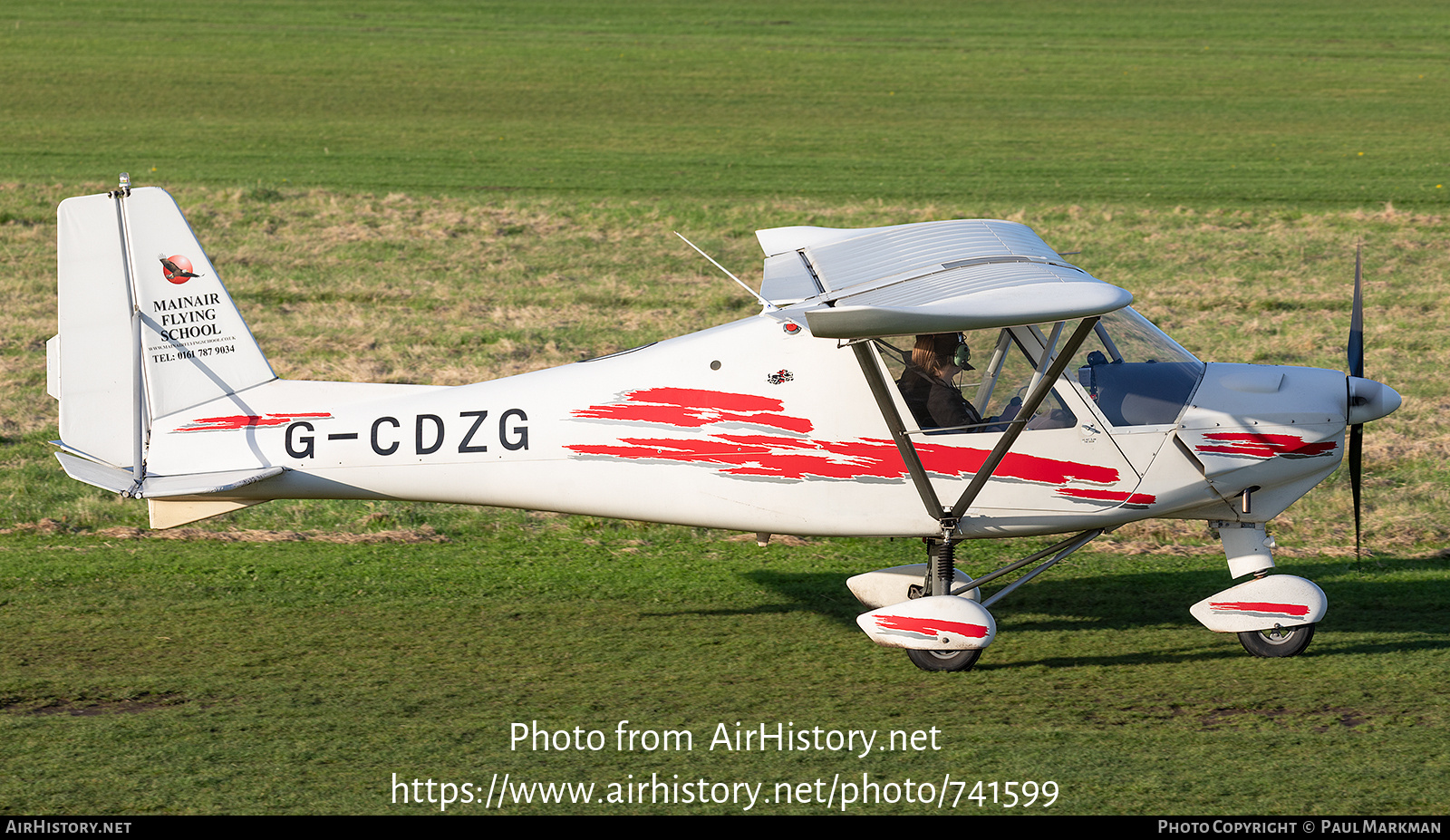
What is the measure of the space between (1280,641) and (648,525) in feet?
15.1

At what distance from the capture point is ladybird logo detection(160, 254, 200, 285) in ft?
26.7

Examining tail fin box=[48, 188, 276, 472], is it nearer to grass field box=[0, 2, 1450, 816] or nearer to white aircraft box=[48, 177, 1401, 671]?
white aircraft box=[48, 177, 1401, 671]

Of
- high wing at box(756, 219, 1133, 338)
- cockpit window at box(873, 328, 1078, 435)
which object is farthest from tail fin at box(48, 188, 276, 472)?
cockpit window at box(873, 328, 1078, 435)

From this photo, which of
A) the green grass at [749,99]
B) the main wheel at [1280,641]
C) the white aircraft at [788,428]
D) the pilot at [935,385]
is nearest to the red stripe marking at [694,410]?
the white aircraft at [788,428]

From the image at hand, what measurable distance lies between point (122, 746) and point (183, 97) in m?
31.6

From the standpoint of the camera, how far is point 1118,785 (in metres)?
6.32

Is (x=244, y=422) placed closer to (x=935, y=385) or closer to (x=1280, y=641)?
(x=935, y=385)

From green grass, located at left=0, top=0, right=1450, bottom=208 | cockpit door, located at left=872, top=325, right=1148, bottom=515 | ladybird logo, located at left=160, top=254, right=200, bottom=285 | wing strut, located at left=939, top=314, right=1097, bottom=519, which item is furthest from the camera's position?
green grass, located at left=0, top=0, right=1450, bottom=208

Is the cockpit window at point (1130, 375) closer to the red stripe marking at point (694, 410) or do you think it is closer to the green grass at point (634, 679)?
the green grass at point (634, 679)

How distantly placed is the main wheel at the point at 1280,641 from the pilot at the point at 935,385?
202 centimetres

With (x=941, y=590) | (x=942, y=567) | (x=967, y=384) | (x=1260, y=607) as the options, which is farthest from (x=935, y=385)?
(x=1260, y=607)

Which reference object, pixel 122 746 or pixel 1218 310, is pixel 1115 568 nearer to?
pixel 122 746

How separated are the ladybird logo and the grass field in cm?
205
